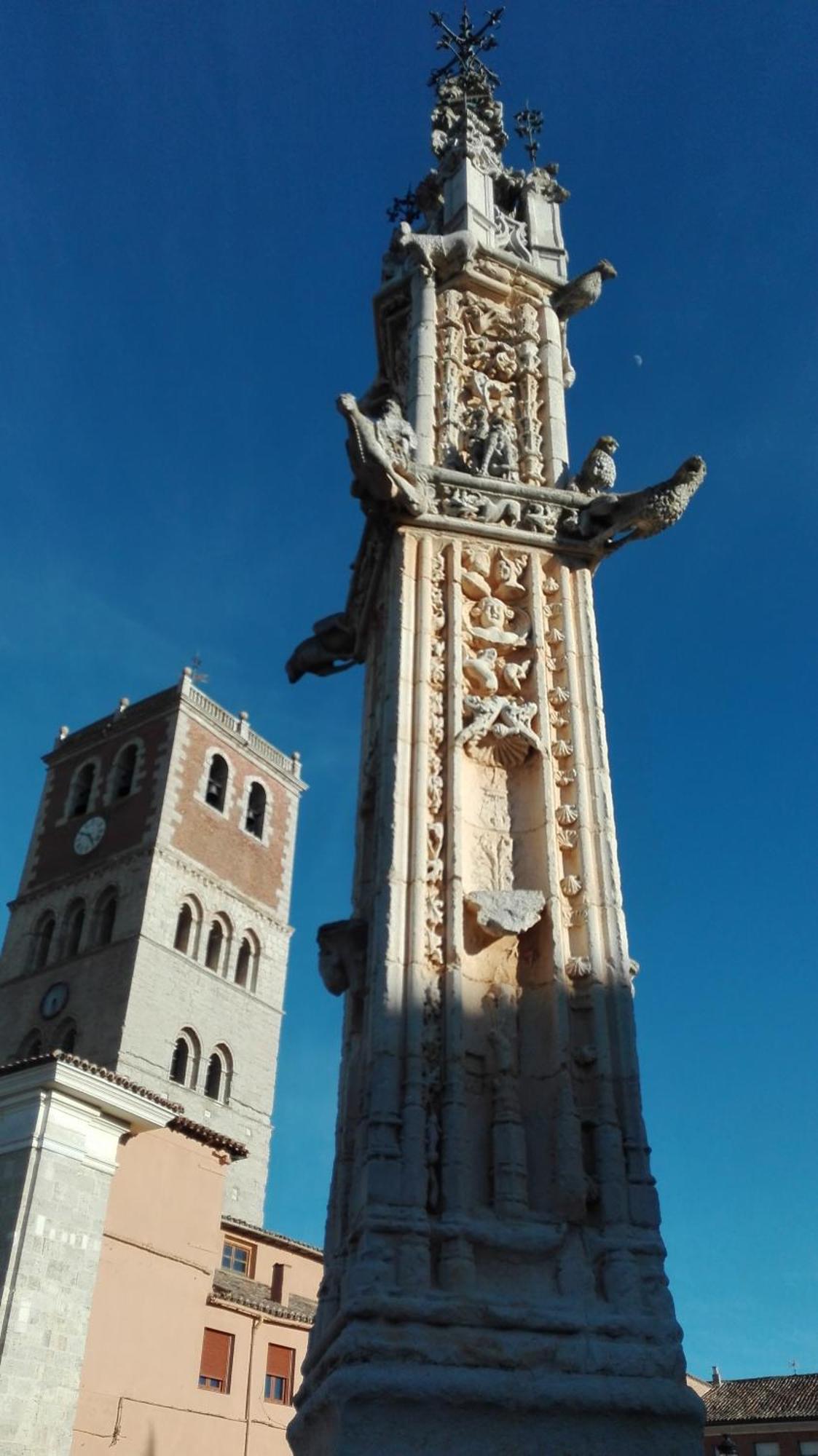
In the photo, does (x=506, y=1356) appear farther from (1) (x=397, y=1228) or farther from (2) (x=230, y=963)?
(2) (x=230, y=963)

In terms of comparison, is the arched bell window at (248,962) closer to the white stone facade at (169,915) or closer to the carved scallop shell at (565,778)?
the white stone facade at (169,915)

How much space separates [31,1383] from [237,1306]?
6.19 metres

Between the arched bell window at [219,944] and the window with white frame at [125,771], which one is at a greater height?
the window with white frame at [125,771]

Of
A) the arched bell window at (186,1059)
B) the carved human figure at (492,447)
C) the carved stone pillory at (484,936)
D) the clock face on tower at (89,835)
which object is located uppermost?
the clock face on tower at (89,835)

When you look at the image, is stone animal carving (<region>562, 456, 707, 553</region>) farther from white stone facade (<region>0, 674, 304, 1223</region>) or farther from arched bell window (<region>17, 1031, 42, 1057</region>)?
arched bell window (<region>17, 1031, 42, 1057</region>)

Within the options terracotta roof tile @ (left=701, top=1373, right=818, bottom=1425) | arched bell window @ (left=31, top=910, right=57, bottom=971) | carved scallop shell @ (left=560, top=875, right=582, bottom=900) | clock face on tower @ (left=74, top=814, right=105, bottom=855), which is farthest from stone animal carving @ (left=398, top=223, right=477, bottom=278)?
clock face on tower @ (left=74, top=814, right=105, bottom=855)

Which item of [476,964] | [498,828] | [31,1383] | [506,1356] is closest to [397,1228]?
[506,1356]

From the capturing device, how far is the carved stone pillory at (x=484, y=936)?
5.14 m

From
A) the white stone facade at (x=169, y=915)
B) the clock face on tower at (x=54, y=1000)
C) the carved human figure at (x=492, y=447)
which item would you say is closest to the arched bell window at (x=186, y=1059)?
the white stone facade at (x=169, y=915)

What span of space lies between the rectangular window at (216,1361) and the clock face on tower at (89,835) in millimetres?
31350

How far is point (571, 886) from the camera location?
22.5 feet

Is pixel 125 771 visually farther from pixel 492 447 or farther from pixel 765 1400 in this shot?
pixel 492 447

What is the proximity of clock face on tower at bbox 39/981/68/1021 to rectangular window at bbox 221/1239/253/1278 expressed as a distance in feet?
73.4

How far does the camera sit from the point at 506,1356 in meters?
5.12
